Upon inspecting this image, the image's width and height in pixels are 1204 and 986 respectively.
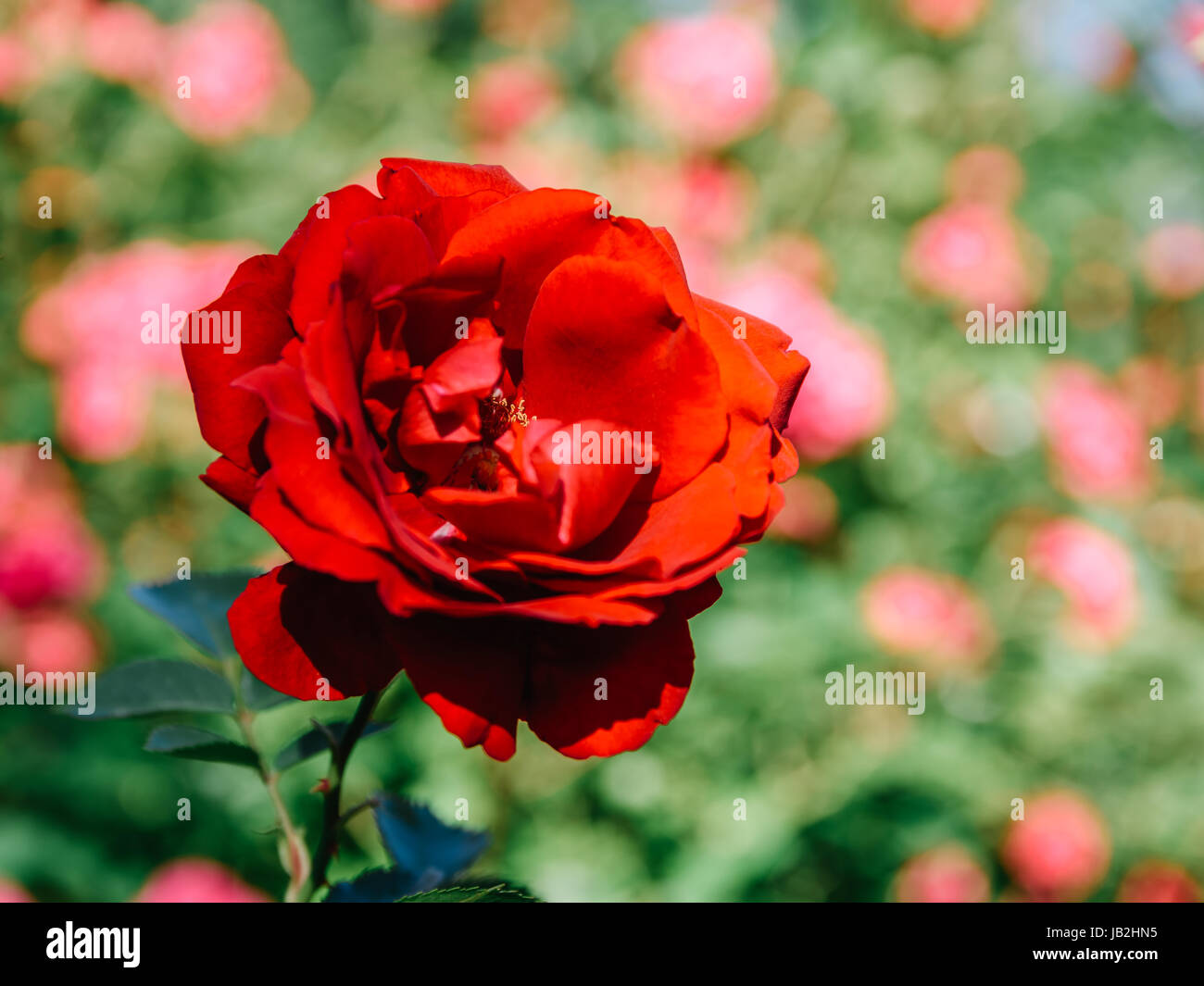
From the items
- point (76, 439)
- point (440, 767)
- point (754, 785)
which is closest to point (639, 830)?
point (754, 785)

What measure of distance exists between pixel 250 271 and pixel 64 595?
118 centimetres

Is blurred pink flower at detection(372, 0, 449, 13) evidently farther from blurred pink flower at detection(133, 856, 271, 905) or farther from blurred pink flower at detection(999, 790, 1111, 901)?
blurred pink flower at detection(999, 790, 1111, 901)

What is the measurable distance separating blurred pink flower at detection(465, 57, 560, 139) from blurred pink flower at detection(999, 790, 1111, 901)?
1.55m

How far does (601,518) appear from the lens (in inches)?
17.1

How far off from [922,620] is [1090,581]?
302mm

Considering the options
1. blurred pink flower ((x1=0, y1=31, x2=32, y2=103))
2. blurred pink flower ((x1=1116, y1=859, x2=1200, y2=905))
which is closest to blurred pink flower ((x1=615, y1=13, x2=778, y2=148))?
blurred pink flower ((x1=0, y1=31, x2=32, y2=103))

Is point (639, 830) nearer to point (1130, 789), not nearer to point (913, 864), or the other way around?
point (913, 864)

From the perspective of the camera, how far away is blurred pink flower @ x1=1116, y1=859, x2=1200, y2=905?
59.5 inches

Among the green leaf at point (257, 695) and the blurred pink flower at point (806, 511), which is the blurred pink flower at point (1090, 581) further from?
the green leaf at point (257, 695)

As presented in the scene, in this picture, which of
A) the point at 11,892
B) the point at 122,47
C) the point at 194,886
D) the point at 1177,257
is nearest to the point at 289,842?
the point at 194,886

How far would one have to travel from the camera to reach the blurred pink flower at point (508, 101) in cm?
194

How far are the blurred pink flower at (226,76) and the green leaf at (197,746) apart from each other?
1556 millimetres

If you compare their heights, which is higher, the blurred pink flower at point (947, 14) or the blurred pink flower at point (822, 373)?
the blurred pink flower at point (947, 14)

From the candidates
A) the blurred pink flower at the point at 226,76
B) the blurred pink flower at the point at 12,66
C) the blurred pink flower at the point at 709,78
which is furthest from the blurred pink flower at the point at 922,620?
the blurred pink flower at the point at 12,66
